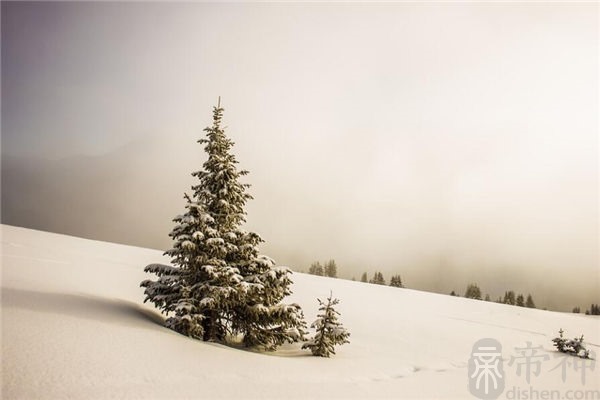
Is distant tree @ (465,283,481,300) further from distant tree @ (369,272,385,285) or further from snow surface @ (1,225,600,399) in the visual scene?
snow surface @ (1,225,600,399)

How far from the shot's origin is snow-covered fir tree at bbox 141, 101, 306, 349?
10375 millimetres

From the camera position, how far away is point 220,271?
34.3 ft

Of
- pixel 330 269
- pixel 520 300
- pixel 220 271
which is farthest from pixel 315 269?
pixel 220 271

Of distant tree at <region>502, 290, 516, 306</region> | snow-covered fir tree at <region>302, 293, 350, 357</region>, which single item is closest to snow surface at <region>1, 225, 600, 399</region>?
snow-covered fir tree at <region>302, 293, 350, 357</region>

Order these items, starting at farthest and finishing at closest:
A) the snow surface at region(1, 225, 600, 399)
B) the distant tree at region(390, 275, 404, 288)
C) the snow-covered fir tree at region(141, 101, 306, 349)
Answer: the distant tree at region(390, 275, 404, 288) → the snow-covered fir tree at region(141, 101, 306, 349) → the snow surface at region(1, 225, 600, 399)

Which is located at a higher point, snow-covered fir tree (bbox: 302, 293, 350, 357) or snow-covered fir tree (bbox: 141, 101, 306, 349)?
snow-covered fir tree (bbox: 141, 101, 306, 349)

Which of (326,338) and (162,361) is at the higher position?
(162,361)

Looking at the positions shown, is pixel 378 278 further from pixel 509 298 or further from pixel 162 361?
pixel 162 361

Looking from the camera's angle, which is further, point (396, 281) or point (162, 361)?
point (396, 281)

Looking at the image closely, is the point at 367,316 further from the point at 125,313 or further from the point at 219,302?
the point at 125,313

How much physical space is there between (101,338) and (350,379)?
18.5 ft

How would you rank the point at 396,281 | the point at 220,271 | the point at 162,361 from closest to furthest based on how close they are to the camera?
the point at 162,361 < the point at 220,271 < the point at 396,281

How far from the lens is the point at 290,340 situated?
1237cm

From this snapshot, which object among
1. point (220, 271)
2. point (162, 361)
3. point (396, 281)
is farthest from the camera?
point (396, 281)
